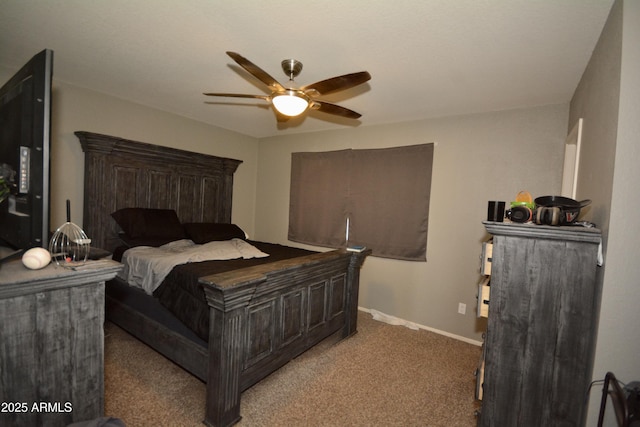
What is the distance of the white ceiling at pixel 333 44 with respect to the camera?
1.54 metres

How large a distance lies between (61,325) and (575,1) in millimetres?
2640

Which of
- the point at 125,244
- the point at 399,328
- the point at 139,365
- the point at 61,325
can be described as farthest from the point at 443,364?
the point at 125,244

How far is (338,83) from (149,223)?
255 cm

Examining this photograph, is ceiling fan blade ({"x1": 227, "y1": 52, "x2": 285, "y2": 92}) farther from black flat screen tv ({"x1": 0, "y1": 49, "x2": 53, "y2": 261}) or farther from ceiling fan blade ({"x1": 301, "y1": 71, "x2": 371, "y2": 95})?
black flat screen tv ({"x1": 0, "y1": 49, "x2": 53, "y2": 261})

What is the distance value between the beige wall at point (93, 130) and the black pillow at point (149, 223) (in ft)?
1.40

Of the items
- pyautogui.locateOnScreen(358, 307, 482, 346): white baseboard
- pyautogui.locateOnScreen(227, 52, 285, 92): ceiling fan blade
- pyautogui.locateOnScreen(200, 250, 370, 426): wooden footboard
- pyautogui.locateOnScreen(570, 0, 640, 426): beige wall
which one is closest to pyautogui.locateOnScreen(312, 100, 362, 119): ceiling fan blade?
pyautogui.locateOnScreen(227, 52, 285, 92): ceiling fan blade

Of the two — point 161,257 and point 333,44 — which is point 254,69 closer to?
point 333,44

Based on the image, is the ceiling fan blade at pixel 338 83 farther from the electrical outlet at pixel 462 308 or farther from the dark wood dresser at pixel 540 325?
the electrical outlet at pixel 462 308

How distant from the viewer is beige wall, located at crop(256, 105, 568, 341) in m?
2.70

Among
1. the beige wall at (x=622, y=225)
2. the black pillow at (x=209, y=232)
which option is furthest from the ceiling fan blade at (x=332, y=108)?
the black pillow at (x=209, y=232)

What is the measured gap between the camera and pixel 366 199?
11.9ft

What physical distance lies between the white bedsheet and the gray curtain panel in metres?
1.29

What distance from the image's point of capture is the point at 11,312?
3.07 ft

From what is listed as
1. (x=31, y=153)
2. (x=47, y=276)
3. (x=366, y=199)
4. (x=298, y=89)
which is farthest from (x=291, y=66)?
(x=366, y=199)
